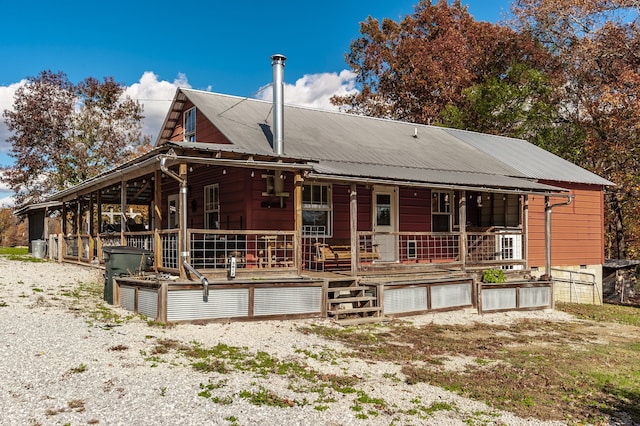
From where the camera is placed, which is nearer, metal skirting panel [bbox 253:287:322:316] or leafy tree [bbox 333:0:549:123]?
metal skirting panel [bbox 253:287:322:316]

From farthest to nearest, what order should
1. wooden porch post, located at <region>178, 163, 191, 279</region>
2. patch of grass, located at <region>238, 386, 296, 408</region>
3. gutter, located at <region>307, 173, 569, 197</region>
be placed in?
gutter, located at <region>307, 173, 569, 197</region> < wooden porch post, located at <region>178, 163, 191, 279</region> < patch of grass, located at <region>238, 386, 296, 408</region>

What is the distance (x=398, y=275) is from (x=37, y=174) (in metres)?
29.3

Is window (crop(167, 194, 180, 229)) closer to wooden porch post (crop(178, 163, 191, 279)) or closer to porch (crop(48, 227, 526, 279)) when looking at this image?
porch (crop(48, 227, 526, 279))

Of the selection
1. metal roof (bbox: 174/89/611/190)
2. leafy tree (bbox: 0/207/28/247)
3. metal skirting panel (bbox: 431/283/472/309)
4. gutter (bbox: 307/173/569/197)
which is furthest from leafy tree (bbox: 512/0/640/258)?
leafy tree (bbox: 0/207/28/247)

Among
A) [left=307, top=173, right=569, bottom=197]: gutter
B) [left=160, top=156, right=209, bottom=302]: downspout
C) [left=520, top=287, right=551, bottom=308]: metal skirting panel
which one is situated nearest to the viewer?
[left=160, top=156, right=209, bottom=302]: downspout

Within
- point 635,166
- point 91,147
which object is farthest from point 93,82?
point 635,166

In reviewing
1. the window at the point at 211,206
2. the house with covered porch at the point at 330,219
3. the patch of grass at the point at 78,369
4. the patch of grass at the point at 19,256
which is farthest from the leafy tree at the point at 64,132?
the patch of grass at the point at 78,369

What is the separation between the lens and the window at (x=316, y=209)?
14.4 m

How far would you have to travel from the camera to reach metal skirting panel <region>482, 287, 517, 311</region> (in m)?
13.3

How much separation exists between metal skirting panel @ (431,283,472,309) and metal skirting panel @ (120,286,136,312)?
646cm

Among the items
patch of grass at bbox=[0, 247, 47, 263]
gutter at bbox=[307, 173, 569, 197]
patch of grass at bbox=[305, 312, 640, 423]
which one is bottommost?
patch of grass at bbox=[305, 312, 640, 423]

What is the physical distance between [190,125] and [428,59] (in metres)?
20.0

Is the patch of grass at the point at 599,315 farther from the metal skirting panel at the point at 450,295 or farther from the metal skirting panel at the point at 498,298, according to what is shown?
the metal skirting panel at the point at 450,295

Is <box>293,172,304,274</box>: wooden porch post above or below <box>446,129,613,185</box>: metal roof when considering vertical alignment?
below
